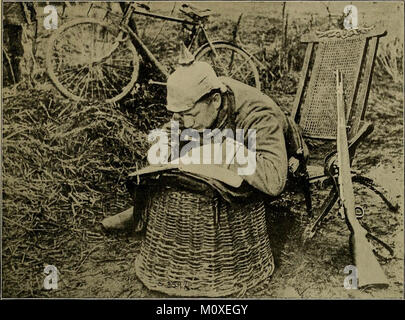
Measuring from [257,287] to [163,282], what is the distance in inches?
19.7

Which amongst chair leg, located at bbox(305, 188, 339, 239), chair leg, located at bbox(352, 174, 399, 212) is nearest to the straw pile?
chair leg, located at bbox(305, 188, 339, 239)

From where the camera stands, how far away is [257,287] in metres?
3.32

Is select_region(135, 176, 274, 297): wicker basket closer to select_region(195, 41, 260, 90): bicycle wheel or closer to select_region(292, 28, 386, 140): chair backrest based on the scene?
select_region(292, 28, 386, 140): chair backrest

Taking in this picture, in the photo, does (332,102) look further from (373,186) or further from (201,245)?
(201,245)

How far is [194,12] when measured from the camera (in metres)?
3.37

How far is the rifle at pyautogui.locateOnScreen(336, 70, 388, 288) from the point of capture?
10.9 ft

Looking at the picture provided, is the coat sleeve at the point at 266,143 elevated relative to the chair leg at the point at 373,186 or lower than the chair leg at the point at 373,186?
elevated

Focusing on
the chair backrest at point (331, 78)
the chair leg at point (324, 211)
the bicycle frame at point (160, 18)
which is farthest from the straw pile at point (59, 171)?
the chair leg at point (324, 211)

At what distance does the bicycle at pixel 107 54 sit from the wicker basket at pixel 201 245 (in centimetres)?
64

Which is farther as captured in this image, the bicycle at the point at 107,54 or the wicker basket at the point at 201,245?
the bicycle at the point at 107,54

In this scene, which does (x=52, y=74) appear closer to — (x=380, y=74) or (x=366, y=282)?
(x=380, y=74)

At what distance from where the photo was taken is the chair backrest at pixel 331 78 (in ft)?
11.0

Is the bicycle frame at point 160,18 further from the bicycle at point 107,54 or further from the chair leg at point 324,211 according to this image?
the chair leg at point 324,211
